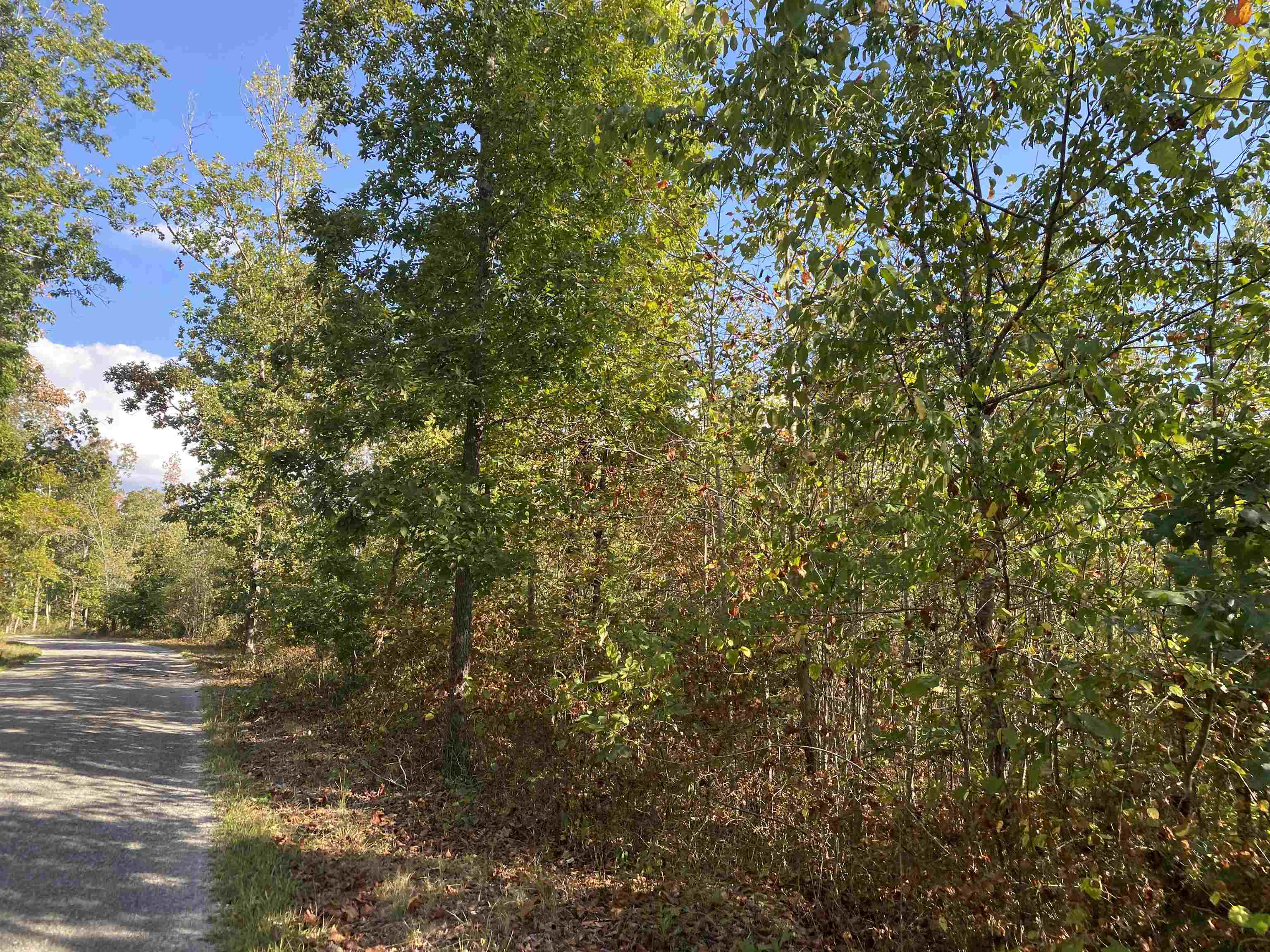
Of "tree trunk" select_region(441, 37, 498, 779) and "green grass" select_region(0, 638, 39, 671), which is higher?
"tree trunk" select_region(441, 37, 498, 779)

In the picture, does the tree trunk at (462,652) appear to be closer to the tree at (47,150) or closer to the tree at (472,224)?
the tree at (472,224)

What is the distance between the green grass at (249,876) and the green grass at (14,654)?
45.2ft

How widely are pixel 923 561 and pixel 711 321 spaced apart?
A: 404 centimetres

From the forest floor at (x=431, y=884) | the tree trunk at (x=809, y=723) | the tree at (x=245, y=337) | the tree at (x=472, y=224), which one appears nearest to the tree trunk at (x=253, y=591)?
the tree at (x=245, y=337)

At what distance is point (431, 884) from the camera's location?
551 centimetres

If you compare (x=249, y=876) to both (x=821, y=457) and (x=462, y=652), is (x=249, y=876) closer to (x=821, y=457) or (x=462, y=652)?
(x=462, y=652)

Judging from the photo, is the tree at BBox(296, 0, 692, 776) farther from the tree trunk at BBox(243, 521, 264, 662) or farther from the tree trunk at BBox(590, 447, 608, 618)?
the tree trunk at BBox(243, 521, 264, 662)

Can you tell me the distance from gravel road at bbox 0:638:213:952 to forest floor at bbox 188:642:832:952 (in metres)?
0.34

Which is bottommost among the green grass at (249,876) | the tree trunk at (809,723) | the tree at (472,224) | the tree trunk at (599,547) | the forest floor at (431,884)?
the forest floor at (431,884)

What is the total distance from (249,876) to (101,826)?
2.13 meters

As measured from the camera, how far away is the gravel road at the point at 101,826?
14.8 feet

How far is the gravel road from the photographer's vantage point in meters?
4.50

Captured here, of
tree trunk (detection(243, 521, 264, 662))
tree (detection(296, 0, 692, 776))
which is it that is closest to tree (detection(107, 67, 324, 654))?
tree trunk (detection(243, 521, 264, 662))

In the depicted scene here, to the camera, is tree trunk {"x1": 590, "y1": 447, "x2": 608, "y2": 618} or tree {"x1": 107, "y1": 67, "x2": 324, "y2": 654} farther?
tree {"x1": 107, "y1": 67, "x2": 324, "y2": 654}
